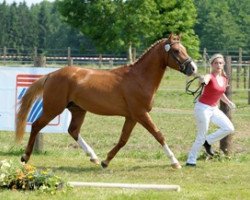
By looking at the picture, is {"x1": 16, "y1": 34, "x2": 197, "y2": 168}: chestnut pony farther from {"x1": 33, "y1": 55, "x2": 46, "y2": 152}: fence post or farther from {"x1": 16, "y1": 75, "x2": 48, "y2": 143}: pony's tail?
{"x1": 33, "y1": 55, "x2": 46, "y2": 152}: fence post

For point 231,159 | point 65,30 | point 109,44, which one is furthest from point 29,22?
point 231,159

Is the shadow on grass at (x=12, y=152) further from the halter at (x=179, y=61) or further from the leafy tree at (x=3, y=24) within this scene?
the leafy tree at (x=3, y=24)

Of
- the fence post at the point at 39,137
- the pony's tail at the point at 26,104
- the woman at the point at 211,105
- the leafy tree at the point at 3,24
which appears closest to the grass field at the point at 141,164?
the fence post at the point at 39,137

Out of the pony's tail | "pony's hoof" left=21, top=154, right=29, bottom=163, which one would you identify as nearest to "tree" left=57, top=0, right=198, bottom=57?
the pony's tail

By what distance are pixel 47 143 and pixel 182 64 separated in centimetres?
494

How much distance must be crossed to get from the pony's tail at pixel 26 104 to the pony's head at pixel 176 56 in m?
2.10

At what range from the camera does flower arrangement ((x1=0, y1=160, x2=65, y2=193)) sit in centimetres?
752

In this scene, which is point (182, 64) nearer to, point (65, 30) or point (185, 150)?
point (185, 150)

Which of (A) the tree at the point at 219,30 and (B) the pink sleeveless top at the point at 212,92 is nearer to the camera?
(B) the pink sleeveless top at the point at 212,92

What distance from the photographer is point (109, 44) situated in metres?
36.8

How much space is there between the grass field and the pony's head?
162 centimetres

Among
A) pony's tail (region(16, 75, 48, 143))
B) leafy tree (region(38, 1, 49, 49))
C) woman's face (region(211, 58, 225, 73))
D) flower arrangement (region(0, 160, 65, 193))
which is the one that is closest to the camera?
flower arrangement (region(0, 160, 65, 193))

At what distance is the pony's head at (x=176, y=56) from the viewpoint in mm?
9680

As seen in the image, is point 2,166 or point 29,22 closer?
point 2,166
